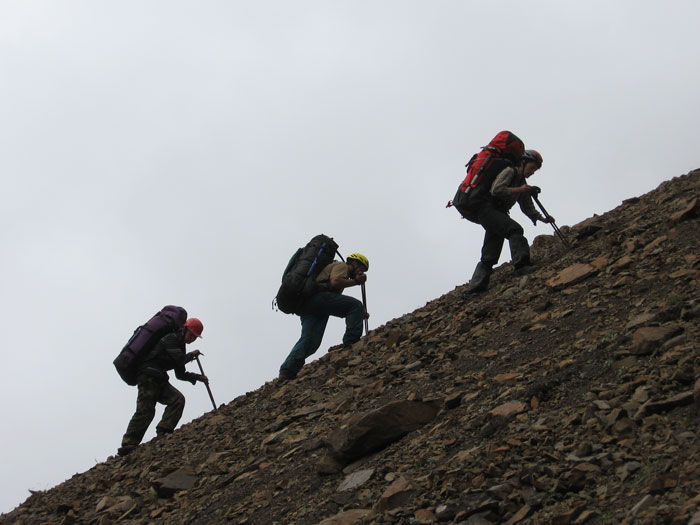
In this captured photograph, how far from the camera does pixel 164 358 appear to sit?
13617mm

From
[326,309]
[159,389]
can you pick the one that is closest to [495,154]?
[326,309]

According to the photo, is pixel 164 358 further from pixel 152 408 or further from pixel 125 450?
pixel 125 450

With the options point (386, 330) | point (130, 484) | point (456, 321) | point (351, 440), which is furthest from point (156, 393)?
point (351, 440)

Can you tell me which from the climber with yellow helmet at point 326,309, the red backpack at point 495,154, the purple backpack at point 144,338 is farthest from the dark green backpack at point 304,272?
the red backpack at point 495,154

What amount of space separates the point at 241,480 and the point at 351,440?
1.96 m

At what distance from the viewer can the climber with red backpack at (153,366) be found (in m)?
13.4

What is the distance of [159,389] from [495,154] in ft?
23.9

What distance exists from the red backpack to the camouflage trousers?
645 cm

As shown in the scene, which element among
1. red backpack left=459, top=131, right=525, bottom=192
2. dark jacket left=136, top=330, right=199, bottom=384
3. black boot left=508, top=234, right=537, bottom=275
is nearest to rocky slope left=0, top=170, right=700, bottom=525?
black boot left=508, top=234, right=537, bottom=275

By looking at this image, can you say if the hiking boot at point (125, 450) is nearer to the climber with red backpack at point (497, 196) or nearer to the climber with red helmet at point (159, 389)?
the climber with red helmet at point (159, 389)

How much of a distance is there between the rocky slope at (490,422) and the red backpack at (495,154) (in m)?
1.88

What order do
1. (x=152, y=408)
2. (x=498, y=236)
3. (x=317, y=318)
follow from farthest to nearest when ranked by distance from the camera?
(x=317, y=318), (x=152, y=408), (x=498, y=236)

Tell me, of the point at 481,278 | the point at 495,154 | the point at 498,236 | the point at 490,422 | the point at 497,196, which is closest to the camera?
the point at 490,422

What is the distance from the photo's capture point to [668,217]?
11906 mm
